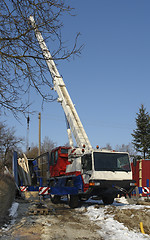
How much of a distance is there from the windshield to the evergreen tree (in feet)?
89.2

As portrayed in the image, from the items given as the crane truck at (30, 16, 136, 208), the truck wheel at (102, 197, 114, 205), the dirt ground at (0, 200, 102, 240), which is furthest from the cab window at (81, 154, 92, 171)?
the dirt ground at (0, 200, 102, 240)

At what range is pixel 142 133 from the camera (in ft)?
128

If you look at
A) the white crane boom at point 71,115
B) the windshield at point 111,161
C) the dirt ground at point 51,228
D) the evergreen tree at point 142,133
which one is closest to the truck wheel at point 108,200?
the windshield at point 111,161

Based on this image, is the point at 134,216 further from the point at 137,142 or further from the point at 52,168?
the point at 137,142

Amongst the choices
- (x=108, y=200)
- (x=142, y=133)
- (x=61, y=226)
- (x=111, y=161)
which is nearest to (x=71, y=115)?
(x=111, y=161)

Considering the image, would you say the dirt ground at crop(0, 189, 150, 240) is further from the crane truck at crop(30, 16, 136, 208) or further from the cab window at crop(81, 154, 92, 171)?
the cab window at crop(81, 154, 92, 171)

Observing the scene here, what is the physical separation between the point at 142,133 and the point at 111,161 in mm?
28311

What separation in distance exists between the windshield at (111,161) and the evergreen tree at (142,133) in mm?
27200

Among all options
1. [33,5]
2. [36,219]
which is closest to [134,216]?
[36,219]

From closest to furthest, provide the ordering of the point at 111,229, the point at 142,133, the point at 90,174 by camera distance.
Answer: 1. the point at 111,229
2. the point at 90,174
3. the point at 142,133

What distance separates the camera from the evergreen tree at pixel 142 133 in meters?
38.6

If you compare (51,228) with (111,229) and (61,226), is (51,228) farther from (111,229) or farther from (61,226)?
(111,229)

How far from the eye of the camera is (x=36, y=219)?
934 centimetres

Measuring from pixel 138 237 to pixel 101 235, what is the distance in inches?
39.5
